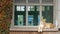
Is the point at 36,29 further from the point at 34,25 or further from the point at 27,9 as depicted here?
the point at 27,9

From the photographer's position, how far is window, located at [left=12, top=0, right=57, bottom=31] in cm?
345

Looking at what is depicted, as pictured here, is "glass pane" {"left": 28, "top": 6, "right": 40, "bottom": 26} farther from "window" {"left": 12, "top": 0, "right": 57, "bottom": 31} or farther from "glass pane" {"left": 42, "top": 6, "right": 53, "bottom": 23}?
"glass pane" {"left": 42, "top": 6, "right": 53, "bottom": 23}

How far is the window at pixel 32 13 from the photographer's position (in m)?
3.45

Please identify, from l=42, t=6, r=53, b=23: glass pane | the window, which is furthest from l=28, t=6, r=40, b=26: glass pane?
l=42, t=6, r=53, b=23: glass pane

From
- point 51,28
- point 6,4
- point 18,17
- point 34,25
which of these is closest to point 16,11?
point 18,17

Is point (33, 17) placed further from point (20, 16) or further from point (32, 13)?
point (20, 16)

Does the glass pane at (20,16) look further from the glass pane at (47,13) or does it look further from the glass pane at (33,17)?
the glass pane at (47,13)

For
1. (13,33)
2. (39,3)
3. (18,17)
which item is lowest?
(13,33)

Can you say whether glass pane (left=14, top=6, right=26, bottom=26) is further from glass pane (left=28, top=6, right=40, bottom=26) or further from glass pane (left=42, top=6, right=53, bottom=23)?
glass pane (left=42, top=6, right=53, bottom=23)

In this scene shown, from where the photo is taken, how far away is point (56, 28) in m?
3.32

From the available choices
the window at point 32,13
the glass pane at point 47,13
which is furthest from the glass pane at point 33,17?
the glass pane at point 47,13

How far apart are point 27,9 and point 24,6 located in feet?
0.24

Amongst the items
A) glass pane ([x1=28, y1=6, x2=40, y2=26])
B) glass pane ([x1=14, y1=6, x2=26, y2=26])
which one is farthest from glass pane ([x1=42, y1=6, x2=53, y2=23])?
glass pane ([x1=14, y1=6, x2=26, y2=26])

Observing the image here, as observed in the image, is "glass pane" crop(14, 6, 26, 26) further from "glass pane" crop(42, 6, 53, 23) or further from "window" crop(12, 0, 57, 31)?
"glass pane" crop(42, 6, 53, 23)
